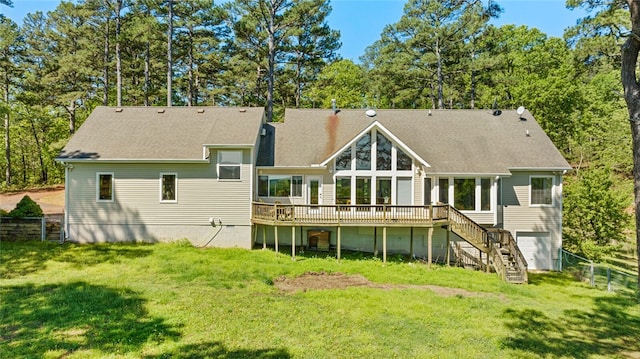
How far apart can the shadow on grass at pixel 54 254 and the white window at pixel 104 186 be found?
79.7 inches

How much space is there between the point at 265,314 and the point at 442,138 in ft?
42.8

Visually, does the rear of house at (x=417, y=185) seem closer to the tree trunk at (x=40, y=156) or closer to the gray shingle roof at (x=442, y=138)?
the gray shingle roof at (x=442, y=138)

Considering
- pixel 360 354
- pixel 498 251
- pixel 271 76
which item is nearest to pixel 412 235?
pixel 498 251

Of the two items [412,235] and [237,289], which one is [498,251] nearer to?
→ [412,235]

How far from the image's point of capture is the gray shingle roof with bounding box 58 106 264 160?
1466 cm

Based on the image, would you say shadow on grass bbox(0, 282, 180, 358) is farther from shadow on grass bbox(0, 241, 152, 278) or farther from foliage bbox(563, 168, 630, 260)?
foliage bbox(563, 168, 630, 260)

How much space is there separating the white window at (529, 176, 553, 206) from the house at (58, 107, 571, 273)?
5 centimetres

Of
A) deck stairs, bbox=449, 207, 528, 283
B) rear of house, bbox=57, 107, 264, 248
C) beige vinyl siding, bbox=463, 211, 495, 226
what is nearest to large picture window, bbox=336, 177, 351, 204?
rear of house, bbox=57, 107, 264, 248

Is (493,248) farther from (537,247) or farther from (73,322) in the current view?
(73,322)

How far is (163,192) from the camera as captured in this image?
14836 mm

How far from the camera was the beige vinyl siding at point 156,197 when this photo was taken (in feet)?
48.0

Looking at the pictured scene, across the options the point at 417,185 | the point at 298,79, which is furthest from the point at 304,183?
the point at 298,79

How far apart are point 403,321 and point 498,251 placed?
25.1 feet

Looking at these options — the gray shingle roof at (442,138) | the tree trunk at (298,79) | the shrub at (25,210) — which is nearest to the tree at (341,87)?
the tree trunk at (298,79)
